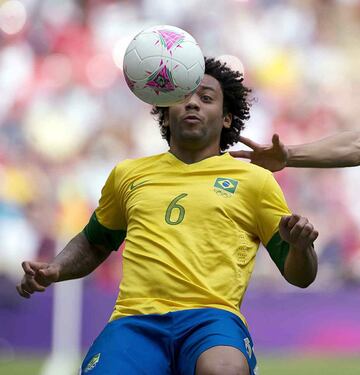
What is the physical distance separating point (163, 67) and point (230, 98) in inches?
28.0

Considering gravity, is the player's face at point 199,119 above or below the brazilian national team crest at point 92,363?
above

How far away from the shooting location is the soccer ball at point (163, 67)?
5219 mm

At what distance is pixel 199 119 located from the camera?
5445 mm

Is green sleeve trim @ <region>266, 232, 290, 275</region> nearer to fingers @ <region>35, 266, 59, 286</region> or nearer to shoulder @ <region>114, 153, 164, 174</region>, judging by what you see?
shoulder @ <region>114, 153, 164, 174</region>

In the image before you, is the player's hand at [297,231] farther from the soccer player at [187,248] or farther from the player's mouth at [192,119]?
the player's mouth at [192,119]

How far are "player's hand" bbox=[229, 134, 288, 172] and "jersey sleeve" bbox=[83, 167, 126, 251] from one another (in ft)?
2.39

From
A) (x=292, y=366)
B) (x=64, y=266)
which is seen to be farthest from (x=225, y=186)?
(x=292, y=366)

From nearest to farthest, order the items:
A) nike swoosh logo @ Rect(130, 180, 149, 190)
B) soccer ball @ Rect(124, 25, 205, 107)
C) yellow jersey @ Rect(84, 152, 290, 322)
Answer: yellow jersey @ Rect(84, 152, 290, 322) → soccer ball @ Rect(124, 25, 205, 107) → nike swoosh logo @ Rect(130, 180, 149, 190)

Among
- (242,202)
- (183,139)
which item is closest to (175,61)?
(183,139)

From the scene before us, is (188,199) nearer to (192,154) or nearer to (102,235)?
(192,154)

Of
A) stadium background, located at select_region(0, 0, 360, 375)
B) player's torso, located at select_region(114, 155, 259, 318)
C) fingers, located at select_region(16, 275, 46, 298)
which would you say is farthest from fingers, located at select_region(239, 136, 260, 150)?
stadium background, located at select_region(0, 0, 360, 375)

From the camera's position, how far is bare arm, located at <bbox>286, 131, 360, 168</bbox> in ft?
19.5

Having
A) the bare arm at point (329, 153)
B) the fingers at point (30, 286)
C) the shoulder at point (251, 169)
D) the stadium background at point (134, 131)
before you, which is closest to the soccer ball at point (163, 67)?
the shoulder at point (251, 169)

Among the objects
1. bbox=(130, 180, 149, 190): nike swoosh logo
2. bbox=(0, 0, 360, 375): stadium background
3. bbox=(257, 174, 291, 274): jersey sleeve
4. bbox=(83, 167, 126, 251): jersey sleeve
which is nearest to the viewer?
bbox=(257, 174, 291, 274): jersey sleeve
